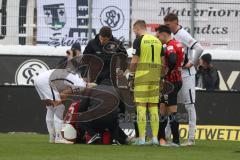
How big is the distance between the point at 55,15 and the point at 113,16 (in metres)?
1.47

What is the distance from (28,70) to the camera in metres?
21.5

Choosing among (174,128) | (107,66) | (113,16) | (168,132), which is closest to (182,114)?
(168,132)

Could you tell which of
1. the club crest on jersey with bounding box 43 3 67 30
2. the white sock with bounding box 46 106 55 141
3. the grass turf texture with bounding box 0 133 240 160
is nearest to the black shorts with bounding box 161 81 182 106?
the grass turf texture with bounding box 0 133 240 160

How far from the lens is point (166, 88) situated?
15781mm

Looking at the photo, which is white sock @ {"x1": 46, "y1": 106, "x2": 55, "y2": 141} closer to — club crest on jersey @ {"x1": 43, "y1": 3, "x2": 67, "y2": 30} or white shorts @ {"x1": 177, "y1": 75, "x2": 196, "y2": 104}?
white shorts @ {"x1": 177, "y1": 75, "x2": 196, "y2": 104}

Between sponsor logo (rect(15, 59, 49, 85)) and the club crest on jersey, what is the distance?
106 centimetres

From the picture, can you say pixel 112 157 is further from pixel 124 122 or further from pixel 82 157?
pixel 124 122

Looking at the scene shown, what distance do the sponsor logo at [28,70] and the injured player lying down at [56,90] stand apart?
5403 mm

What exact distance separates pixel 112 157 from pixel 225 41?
10.1 m

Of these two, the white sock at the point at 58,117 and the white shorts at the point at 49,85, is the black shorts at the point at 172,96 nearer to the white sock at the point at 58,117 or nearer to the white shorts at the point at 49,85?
the white shorts at the point at 49,85

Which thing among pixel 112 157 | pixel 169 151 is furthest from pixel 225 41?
pixel 112 157

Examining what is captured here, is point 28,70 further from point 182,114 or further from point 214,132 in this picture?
point 214,132

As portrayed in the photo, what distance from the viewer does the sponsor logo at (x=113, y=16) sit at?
21.9 meters

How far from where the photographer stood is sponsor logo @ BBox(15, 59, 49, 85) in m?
21.5
